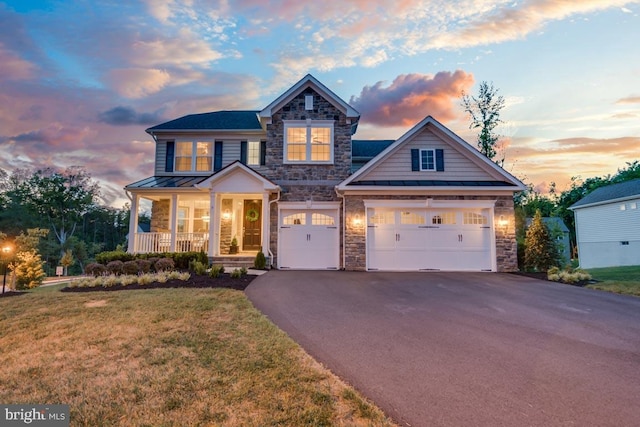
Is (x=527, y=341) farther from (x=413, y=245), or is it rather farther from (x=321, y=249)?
(x=321, y=249)

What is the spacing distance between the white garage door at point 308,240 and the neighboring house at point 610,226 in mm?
21515

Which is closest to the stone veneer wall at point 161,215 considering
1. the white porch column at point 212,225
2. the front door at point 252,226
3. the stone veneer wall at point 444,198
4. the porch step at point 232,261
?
the white porch column at point 212,225

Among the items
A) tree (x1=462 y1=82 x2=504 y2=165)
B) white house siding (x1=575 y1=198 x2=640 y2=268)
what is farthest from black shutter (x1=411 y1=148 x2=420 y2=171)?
white house siding (x1=575 y1=198 x2=640 y2=268)

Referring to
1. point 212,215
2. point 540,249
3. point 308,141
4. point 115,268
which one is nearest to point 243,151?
point 308,141

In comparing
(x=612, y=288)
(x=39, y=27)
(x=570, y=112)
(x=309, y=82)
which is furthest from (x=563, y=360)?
(x=39, y=27)

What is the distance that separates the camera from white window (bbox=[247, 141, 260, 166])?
14.8m

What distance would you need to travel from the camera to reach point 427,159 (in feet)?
42.6

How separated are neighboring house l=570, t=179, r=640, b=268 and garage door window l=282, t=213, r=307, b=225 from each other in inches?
889

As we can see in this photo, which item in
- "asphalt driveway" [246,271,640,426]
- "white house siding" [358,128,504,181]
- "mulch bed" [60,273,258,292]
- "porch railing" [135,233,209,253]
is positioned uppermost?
"white house siding" [358,128,504,181]

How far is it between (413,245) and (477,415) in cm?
979

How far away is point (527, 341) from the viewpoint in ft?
14.8

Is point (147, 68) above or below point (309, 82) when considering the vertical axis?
above

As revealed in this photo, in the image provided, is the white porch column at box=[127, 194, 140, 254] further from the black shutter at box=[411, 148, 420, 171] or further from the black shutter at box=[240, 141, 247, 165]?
the black shutter at box=[411, 148, 420, 171]

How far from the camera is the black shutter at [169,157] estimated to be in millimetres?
14945
